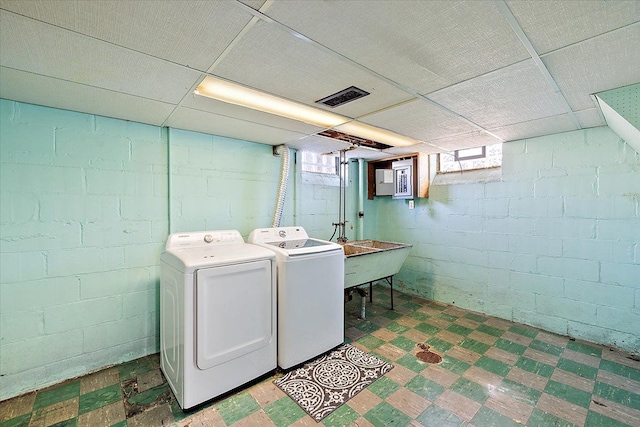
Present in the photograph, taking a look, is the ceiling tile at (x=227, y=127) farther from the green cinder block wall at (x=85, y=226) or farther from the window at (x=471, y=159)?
the window at (x=471, y=159)

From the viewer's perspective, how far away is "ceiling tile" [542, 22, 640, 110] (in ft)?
4.41

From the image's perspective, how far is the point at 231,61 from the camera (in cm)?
152

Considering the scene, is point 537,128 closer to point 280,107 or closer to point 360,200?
point 360,200

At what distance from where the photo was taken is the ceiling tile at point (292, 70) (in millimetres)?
1363

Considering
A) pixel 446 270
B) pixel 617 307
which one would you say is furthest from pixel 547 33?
pixel 446 270

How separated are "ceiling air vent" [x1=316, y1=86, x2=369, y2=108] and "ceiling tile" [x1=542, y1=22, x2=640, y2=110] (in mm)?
1042

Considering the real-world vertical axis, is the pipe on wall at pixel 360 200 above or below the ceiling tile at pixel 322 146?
below

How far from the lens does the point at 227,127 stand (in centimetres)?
266

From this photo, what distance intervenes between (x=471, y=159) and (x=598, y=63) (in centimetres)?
232

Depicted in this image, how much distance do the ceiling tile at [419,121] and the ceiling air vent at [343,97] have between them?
1.33ft

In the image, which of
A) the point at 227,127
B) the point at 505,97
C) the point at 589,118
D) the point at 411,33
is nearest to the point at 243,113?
the point at 227,127

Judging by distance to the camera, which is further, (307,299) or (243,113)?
(307,299)

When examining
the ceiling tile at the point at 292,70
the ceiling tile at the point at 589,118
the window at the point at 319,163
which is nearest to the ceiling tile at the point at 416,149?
the window at the point at 319,163

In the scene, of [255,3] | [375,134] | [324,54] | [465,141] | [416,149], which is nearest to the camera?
[255,3]
